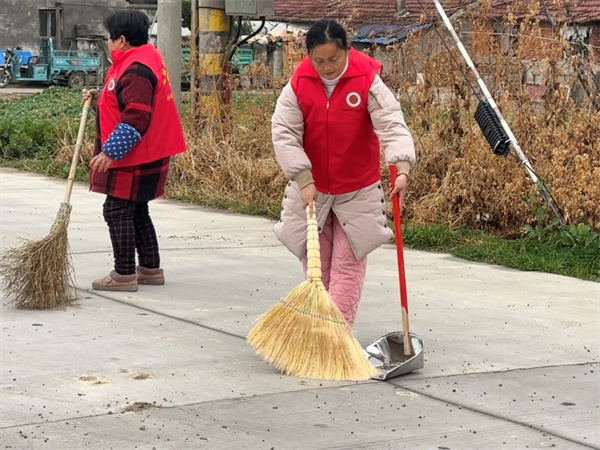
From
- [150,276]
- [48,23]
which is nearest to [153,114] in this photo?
[150,276]

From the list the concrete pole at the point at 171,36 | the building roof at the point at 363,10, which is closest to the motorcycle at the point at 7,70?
the building roof at the point at 363,10

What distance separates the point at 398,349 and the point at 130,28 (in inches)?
105

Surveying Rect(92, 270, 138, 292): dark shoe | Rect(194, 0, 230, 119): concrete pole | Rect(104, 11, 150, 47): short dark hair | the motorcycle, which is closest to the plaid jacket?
Rect(104, 11, 150, 47): short dark hair

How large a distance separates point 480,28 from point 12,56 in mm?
30468

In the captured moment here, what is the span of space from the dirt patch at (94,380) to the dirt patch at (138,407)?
14.1 inches

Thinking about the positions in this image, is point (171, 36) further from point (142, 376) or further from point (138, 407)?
point (138, 407)

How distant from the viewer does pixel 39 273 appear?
6.66m

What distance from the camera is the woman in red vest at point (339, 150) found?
5.57 metres

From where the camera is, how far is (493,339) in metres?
6.32

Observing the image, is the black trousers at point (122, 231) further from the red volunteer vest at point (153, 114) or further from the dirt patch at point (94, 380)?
the dirt patch at point (94, 380)

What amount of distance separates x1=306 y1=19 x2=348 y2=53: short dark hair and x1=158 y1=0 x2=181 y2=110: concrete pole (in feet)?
23.3

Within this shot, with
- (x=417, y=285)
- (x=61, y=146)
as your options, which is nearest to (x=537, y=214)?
(x=417, y=285)

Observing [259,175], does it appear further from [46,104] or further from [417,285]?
[46,104]

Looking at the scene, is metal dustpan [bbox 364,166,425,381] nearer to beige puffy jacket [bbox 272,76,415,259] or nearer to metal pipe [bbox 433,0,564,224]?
beige puffy jacket [bbox 272,76,415,259]
